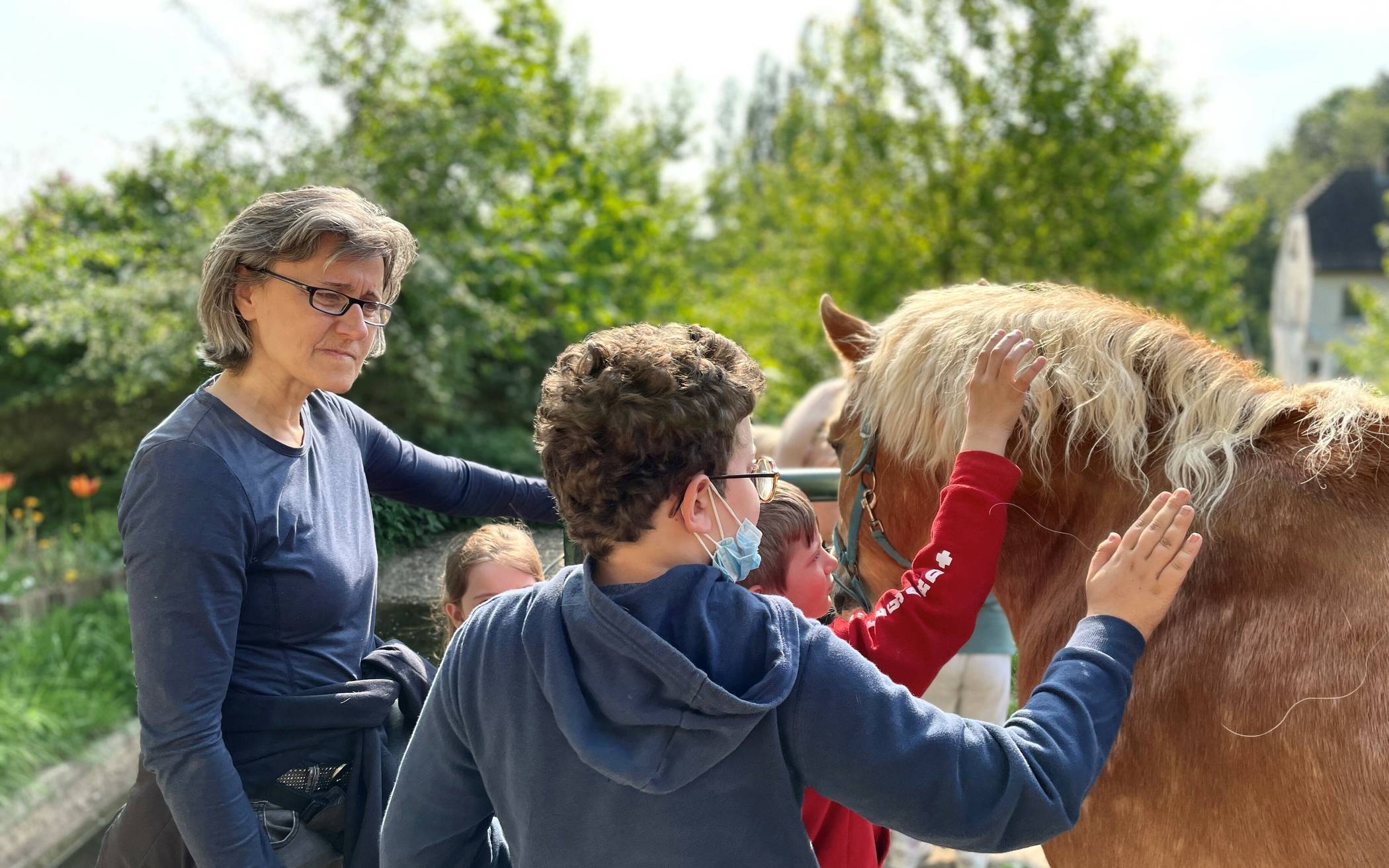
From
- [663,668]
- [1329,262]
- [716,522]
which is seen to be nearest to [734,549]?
[716,522]

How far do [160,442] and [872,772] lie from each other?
1165 millimetres

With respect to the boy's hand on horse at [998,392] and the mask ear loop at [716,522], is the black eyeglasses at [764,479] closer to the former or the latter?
the mask ear loop at [716,522]

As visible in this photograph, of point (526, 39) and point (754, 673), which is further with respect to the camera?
point (526, 39)

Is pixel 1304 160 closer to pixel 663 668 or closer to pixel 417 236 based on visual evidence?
pixel 417 236

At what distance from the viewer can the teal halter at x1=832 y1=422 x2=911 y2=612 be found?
6.79 feet

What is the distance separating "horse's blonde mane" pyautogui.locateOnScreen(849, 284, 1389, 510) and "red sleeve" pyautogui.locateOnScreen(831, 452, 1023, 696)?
23cm

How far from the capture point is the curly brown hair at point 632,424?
124 cm

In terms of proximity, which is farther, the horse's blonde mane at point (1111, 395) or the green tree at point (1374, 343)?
the green tree at point (1374, 343)

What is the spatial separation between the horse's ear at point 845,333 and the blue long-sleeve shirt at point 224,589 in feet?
3.72

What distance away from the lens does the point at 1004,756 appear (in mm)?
1200

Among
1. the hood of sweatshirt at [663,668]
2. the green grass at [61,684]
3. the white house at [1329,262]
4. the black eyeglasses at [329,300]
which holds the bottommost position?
the white house at [1329,262]

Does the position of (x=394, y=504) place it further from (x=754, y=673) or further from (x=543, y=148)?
(x=543, y=148)

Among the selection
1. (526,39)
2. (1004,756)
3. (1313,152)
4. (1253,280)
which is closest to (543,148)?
(526,39)

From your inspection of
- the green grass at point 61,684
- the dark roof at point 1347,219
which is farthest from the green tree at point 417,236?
the dark roof at point 1347,219
